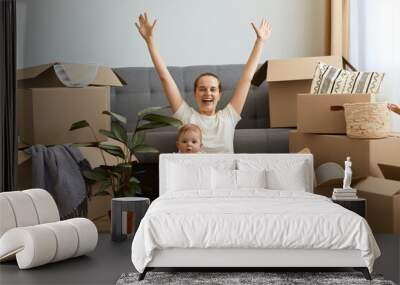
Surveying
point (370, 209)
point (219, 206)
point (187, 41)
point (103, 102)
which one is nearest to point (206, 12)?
point (187, 41)

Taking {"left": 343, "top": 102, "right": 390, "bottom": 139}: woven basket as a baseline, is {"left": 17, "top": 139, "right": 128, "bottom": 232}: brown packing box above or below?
below

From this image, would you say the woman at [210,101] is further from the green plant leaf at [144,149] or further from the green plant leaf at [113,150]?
the green plant leaf at [113,150]

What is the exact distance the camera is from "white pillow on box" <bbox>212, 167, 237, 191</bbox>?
447 centimetres

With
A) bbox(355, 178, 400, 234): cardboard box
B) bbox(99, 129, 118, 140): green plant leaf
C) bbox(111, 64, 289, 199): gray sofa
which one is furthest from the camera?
bbox(111, 64, 289, 199): gray sofa

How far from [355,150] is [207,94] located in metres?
1.15

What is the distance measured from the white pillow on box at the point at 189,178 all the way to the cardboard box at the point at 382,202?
1103mm

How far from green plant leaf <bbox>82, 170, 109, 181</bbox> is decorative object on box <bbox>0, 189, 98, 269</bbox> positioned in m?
0.95

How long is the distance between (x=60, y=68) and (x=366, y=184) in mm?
2366

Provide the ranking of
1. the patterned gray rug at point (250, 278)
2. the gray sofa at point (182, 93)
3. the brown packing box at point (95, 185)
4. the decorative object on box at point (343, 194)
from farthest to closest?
the gray sofa at point (182, 93), the brown packing box at point (95, 185), the decorative object on box at point (343, 194), the patterned gray rug at point (250, 278)

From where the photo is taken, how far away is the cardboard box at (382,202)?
189 inches

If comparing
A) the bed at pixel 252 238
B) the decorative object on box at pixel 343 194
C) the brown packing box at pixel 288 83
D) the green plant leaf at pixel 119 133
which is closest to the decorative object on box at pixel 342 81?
the brown packing box at pixel 288 83

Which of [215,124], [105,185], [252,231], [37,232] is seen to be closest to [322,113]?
[215,124]

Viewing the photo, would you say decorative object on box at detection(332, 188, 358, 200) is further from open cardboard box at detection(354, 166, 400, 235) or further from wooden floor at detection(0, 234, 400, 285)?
open cardboard box at detection(354, 166, 400, 235)

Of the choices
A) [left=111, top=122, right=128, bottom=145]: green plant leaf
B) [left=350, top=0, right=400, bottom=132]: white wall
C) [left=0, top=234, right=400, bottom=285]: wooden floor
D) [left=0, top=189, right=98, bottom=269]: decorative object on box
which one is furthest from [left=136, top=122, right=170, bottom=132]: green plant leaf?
[left=350, top=0, right=400, bottom=132]: white wall
